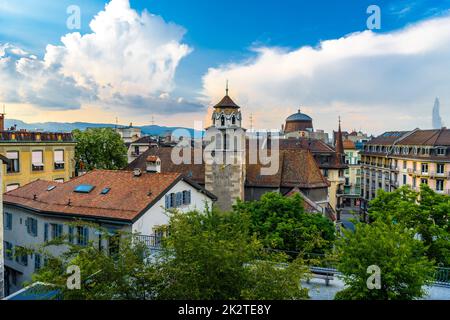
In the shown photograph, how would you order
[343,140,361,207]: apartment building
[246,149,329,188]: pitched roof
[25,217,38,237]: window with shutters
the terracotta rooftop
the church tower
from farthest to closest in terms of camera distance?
[343,140,361,207]: apartment building
[246,149,329,188]: pitched roof
the church tower
the terracotta rooftop
[25,217,38,237]: window with shutters

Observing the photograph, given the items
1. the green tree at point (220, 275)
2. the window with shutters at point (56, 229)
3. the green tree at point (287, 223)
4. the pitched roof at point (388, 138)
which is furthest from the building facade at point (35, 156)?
the pitched roof at point (388, 138)

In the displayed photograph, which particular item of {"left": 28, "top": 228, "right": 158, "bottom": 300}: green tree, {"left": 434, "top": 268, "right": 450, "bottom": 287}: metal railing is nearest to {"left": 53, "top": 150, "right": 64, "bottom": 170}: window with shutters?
{"left": 28, "top": 228, "right": 158, "bottom": 300}: green tree

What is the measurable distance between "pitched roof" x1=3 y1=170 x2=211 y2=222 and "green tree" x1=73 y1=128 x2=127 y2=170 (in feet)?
77.9

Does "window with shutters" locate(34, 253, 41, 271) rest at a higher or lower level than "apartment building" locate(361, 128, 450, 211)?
lower

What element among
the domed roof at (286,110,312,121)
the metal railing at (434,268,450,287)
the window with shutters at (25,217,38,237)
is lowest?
the metal railing at (434,268,450,287)

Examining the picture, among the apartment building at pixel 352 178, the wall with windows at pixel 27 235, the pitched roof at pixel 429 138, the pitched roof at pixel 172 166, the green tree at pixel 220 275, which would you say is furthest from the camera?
the apartment building at pixel 352 178

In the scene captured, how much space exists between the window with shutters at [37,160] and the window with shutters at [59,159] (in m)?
1.79

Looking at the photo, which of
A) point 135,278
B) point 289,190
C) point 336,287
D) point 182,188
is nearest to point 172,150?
point 289,190

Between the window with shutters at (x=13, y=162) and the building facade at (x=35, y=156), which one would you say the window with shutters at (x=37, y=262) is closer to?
the building facade at (x=35, y=156)

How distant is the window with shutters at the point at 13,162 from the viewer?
33.9m

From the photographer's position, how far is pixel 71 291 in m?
8.97

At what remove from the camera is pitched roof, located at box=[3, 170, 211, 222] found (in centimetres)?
2078

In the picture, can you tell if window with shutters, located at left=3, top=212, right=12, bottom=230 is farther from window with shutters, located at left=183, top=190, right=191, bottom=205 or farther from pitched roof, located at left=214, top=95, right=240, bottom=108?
pitched roof, located at left=214, top=95, right=240, bottom=108

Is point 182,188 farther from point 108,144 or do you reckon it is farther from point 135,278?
point 108,144
